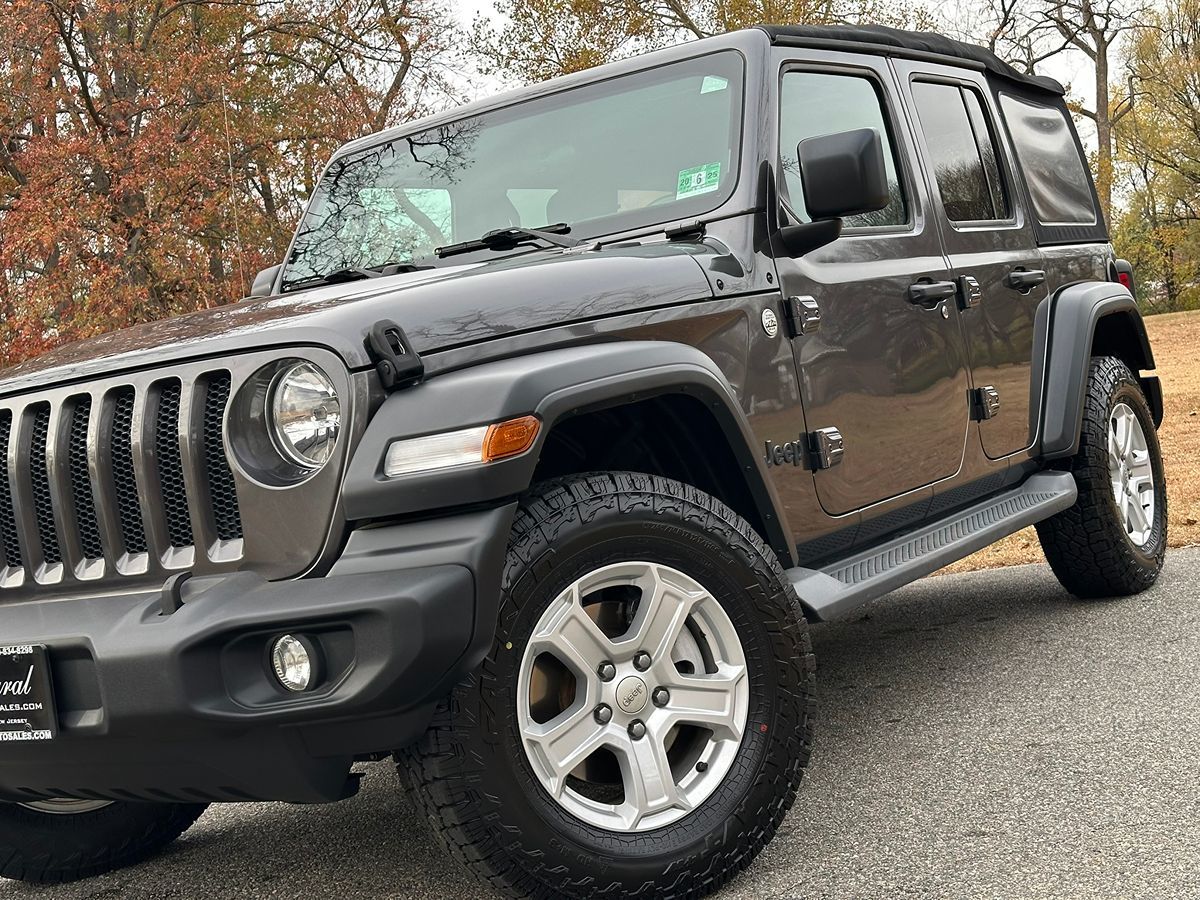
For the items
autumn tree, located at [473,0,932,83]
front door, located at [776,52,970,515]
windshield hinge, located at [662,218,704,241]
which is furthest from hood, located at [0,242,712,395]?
autumn tree, located at [473,0,932,83]

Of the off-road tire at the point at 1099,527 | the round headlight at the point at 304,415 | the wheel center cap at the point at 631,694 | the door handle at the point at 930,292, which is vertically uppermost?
the round headlight at the point at 304,415

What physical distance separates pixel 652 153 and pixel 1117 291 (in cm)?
255

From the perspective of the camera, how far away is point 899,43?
4.47 metres

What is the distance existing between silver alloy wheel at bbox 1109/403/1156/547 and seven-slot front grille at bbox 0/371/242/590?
12.5 ft

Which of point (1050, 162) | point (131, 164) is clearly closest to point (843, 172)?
point (1050, 162)

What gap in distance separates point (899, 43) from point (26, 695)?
346cm

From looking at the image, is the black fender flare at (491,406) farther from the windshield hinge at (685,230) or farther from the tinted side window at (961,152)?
the tinted side window at (961,152)

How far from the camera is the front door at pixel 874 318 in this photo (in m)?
3.61

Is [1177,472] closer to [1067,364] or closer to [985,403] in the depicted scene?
[1067,364]

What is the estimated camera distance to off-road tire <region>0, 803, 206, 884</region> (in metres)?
3.35

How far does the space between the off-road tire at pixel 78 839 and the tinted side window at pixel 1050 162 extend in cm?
389

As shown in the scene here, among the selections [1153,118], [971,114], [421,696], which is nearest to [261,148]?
[971,114]

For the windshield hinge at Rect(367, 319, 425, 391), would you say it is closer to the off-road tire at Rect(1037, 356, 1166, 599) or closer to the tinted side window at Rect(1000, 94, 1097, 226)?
the off-road tire at Rect(1037, 356, 1166, 599)

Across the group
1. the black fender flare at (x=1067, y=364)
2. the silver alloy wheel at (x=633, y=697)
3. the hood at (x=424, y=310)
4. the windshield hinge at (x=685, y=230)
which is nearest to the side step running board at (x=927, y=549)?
the black fender flare at (x=1067, y=364)
